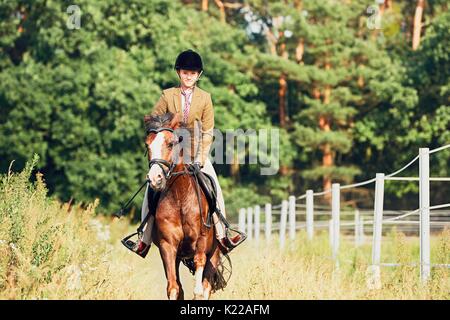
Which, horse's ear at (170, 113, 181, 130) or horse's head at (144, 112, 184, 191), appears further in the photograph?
horse's ear at (170, 113, 181, 130)

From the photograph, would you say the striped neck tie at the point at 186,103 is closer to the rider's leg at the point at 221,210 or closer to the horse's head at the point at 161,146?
the horse's head at the point at 161,146

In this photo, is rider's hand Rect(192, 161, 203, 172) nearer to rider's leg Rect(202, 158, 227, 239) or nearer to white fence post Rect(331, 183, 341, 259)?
rider's leg Rect(202, 158, 227, 239)

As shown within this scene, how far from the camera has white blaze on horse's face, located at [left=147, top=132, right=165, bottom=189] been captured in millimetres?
11469

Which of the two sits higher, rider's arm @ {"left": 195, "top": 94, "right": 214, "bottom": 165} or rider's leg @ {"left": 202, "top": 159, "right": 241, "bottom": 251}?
rider's arm @ {"left": 195, "top": 94, "right": 214, "bottom": 165}

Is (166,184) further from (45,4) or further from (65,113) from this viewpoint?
(45,4)

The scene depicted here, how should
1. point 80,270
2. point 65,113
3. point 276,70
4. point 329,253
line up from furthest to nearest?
point 276,70 < point 65,113 < point 329,253 < point 80,270

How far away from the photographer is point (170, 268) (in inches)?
476

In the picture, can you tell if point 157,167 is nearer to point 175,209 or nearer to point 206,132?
point 175,209

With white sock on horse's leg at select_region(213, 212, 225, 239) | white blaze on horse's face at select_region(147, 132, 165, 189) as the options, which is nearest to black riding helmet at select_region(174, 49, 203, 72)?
white blaze on horse's face at select_region(147, 132, 165, 189)

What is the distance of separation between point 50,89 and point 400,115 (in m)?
16.1

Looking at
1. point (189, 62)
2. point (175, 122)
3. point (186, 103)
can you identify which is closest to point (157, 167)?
point (175, 122)

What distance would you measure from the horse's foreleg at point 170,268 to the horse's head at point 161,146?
2.51 ft

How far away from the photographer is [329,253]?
2006 cm
